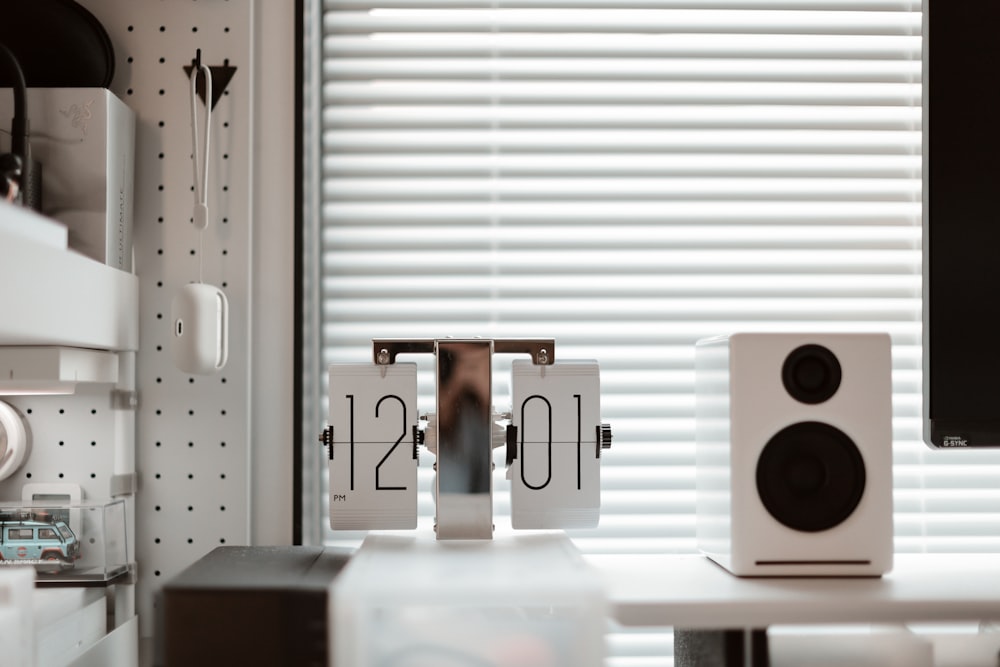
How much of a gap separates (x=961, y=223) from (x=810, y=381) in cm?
30

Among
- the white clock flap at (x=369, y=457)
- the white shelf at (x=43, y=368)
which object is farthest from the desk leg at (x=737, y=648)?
the white shelf at (x=43, y=368)

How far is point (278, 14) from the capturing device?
4.17ft

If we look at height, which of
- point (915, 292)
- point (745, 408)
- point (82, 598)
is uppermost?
point (915, 292)

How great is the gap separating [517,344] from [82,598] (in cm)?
63

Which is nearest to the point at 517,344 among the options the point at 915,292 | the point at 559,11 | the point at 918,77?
the point at 559,11

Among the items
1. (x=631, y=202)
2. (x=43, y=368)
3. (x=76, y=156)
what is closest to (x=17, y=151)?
(x=76, y=156)

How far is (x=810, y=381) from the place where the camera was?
36.9 inches

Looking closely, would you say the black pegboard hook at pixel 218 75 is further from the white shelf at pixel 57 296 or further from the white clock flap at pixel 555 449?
the white clock flap at pixel 555 449

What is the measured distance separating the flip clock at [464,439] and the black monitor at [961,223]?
420 mm

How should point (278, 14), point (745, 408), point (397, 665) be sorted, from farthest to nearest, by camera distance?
point (278, 14), point (745, 408), point (397, 665)

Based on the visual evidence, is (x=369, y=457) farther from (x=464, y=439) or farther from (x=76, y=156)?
(x=76, y=156)

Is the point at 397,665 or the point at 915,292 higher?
the point at 915,292

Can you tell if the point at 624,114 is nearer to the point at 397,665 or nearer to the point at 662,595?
the point at 662,595

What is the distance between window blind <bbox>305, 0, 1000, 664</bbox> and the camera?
1342 mm
